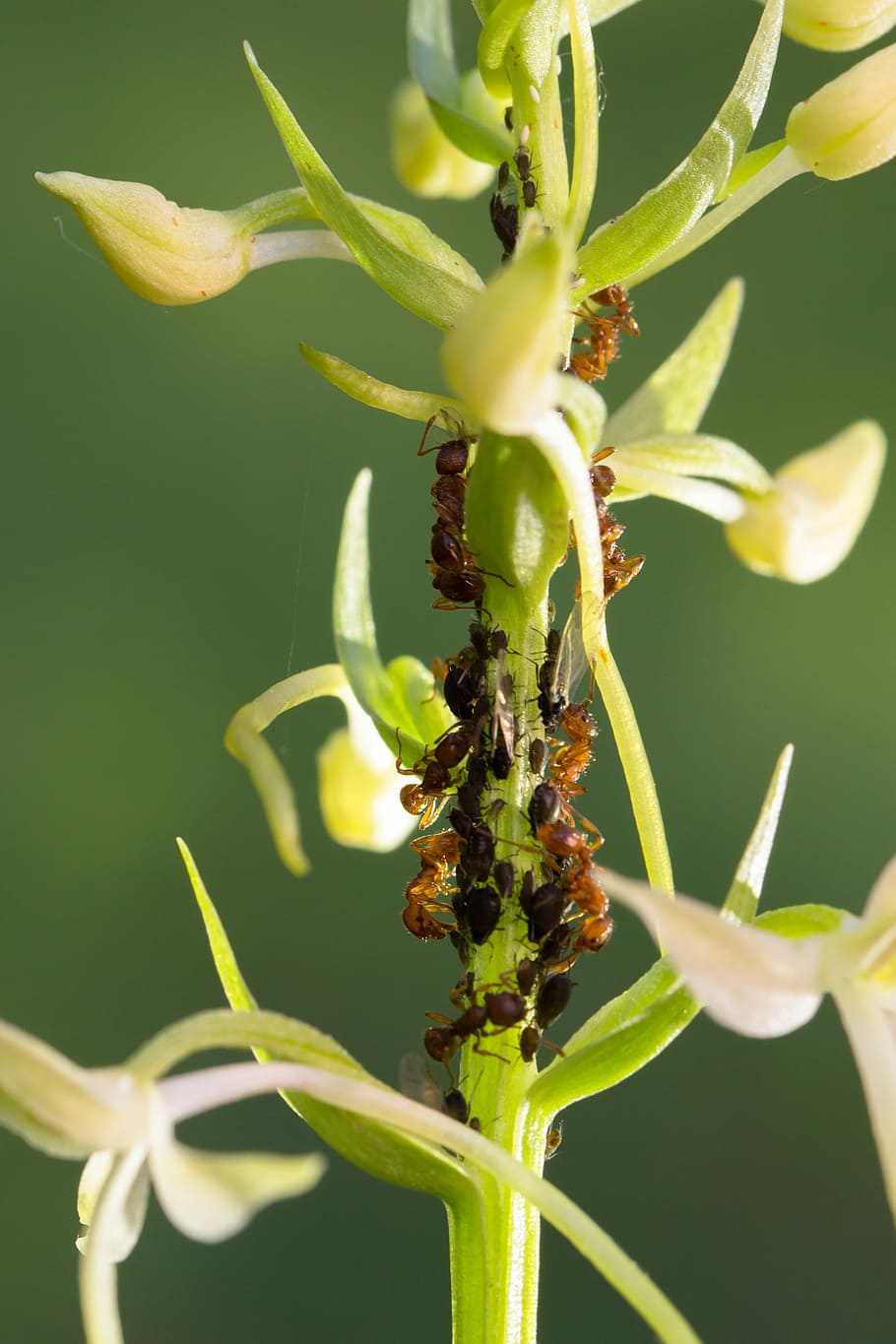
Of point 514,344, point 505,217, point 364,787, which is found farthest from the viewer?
point 364,787

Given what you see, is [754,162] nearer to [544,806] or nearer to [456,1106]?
[544,806]

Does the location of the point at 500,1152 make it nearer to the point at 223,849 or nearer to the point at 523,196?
the point at 523,196

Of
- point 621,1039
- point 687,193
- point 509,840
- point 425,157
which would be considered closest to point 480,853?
point 509,840

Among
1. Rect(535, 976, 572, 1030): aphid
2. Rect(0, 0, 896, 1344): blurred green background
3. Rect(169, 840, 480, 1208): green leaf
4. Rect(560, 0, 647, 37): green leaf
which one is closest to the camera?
Rect(169, 840, 480, 1208): green leaf

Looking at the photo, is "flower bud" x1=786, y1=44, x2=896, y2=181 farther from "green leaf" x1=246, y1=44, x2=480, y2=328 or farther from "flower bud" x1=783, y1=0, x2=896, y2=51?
"green leaf" x1=246, y1=44, x2=480, y2=328

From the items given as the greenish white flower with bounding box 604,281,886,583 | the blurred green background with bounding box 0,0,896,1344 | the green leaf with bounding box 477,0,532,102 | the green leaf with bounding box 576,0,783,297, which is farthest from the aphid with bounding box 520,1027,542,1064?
the blurred green background with bounding box 0,0,896,1344

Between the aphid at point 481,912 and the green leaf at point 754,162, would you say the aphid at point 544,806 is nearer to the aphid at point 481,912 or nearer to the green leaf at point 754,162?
the aphid at point 481,912
